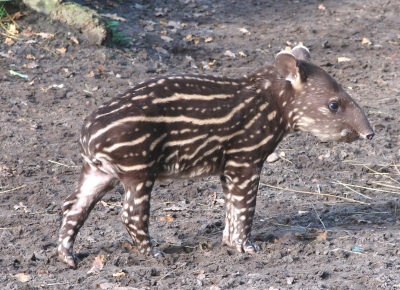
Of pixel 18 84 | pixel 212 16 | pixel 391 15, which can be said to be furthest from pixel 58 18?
pixel 391 15

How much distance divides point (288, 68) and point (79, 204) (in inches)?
86.3

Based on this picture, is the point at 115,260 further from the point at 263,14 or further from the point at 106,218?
the point at 263,14

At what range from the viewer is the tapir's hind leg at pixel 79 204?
6.21m

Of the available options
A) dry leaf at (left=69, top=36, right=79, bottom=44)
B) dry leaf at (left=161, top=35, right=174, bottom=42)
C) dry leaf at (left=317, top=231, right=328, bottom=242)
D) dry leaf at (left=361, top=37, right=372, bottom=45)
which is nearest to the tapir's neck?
Answer: dry leaf at (left=317, top=231, right=328, bottom=242)

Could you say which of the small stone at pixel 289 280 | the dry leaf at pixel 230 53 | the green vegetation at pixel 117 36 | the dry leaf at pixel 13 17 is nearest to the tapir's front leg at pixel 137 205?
the small stone at pixel 289 280

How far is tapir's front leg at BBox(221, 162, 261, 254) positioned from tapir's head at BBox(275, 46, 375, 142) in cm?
64

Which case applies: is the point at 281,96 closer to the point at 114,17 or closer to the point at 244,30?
the point at 114,17

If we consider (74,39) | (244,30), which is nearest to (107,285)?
(74,39)

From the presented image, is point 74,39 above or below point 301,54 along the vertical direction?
below

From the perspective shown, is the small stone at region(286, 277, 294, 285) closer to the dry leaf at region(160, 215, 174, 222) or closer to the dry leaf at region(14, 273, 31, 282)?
the dry leaf at region(160, 215, 174, 222)

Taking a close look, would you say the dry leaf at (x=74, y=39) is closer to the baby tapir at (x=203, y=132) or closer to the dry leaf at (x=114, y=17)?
the dry leaf at (x=114, y=17)

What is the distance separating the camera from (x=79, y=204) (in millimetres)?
6273

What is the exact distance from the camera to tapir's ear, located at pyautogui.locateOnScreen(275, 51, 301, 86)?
6445 mm

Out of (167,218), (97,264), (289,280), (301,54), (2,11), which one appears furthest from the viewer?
(2,11)
